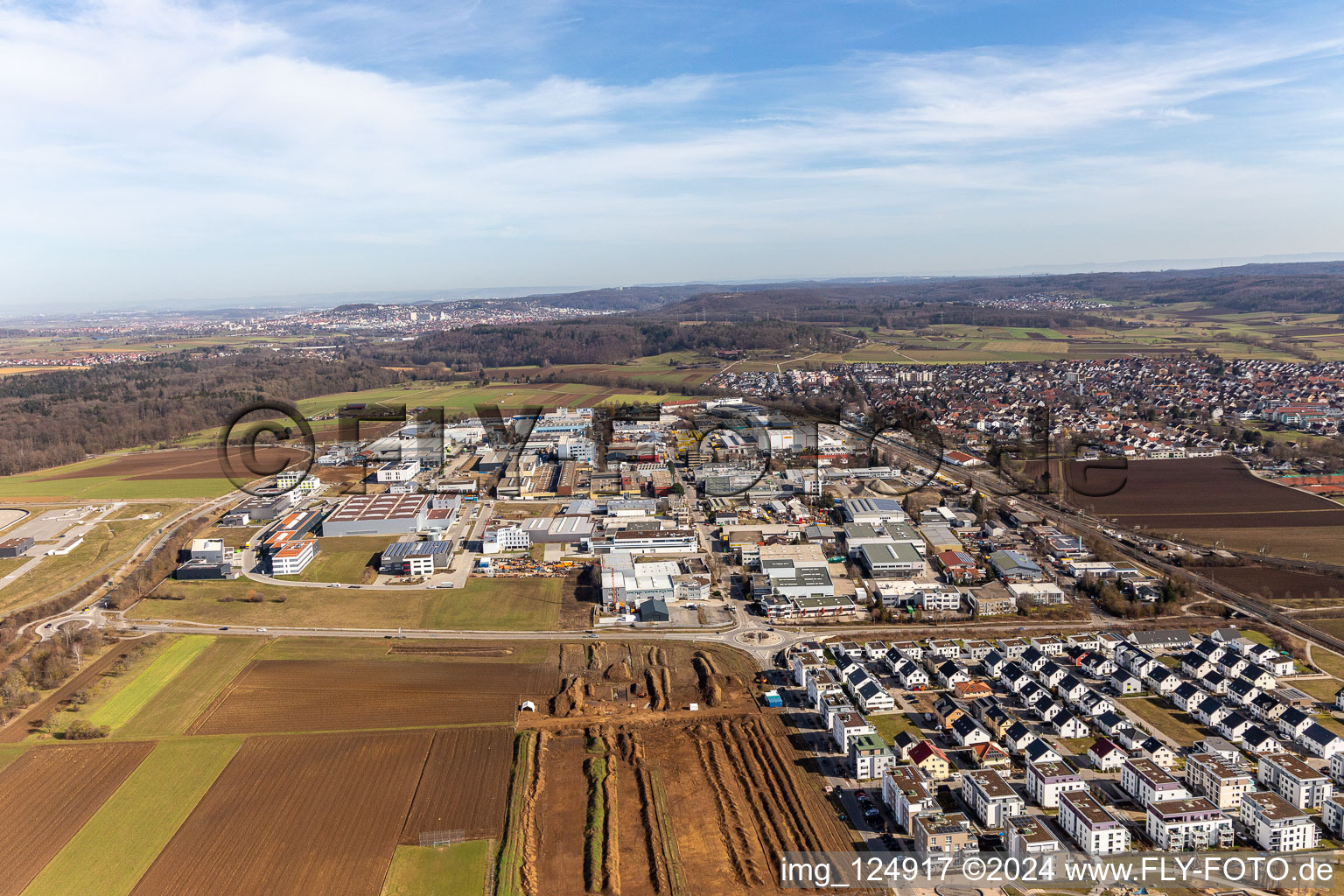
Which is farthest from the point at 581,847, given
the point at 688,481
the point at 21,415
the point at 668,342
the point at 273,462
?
the point at 668,342

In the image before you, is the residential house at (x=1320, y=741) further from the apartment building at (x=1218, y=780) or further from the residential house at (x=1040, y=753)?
the residential house at (x=1040, y=753)

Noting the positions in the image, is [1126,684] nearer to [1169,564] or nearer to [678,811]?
[1169,564]

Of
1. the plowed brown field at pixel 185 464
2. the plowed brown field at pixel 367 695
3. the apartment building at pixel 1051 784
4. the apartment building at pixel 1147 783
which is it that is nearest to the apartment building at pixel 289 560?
the plowed brown field at pixel 367 695

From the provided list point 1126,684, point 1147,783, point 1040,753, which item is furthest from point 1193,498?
point 1147,783

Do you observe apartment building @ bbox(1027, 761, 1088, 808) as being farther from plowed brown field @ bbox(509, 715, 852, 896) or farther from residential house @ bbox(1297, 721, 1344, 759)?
residential house @ bbox(1297, 721, 1344, 759)

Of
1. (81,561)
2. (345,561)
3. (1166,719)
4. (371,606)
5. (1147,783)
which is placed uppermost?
(81,561)

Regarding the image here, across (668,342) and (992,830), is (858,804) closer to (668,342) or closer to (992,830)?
(992,830)

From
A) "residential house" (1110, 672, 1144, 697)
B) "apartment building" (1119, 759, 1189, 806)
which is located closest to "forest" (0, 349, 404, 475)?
"residential house" (1110, 672, 1144, 697)
